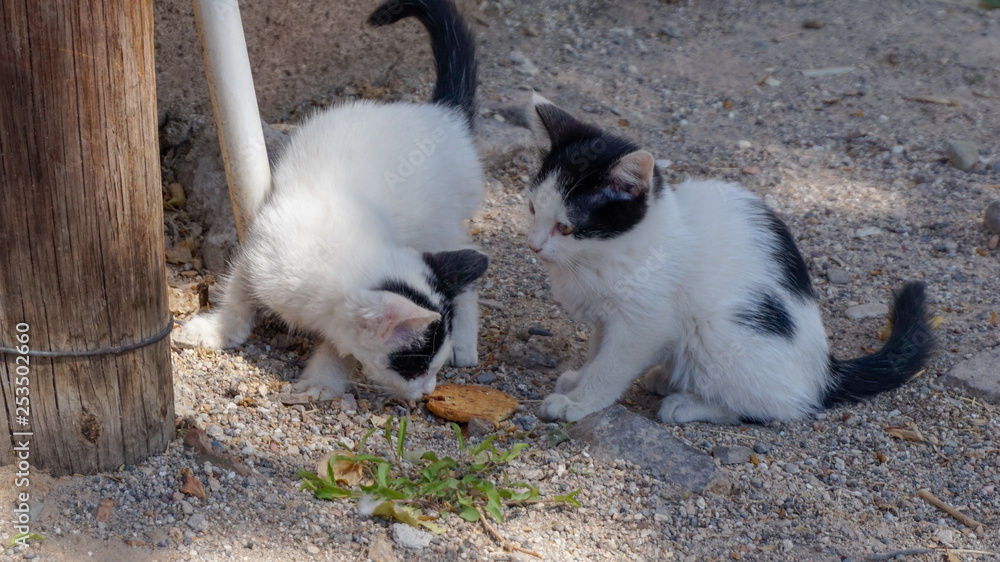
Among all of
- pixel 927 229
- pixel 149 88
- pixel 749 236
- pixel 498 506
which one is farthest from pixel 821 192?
pixel 149 88

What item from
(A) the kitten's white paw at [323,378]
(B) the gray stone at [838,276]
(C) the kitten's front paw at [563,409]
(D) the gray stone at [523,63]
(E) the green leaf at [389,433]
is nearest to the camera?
(E) the green leaf at [389,433]

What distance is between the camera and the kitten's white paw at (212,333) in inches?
140

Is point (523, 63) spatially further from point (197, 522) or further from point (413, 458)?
point (197, 522)

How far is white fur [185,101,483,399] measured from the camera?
10.5 feet

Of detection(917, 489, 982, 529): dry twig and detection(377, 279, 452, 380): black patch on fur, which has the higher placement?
detection(377, 279, 452, 380): black patch on fur

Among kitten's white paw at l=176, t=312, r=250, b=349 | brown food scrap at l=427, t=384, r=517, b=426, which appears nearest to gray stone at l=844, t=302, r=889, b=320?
brown food scrap at l=427, t=384, r=517, b=426

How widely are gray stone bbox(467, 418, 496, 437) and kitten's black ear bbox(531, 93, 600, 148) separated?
108cm

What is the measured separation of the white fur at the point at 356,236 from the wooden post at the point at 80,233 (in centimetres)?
73

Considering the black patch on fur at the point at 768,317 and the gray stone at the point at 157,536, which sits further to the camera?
the black patch on fur at the point at 768,317

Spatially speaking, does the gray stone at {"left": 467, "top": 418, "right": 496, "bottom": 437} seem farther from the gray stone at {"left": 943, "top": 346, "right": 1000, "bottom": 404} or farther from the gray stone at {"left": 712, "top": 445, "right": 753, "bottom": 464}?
the gray stone at {"left": 943, "top": 346, "right": 1000, "bottom": 404}

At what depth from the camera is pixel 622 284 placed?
126 inches

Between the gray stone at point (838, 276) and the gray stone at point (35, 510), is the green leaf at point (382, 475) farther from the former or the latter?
the gray stone at point (838, 276)

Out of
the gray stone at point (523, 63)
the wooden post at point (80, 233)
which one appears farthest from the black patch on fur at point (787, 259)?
the gray stone at point (523, 63)

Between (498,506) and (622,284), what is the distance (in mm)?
1009
